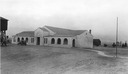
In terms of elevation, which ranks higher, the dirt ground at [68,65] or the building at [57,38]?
the building at [57,38]

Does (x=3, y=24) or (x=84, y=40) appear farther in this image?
(x=84, y=40)

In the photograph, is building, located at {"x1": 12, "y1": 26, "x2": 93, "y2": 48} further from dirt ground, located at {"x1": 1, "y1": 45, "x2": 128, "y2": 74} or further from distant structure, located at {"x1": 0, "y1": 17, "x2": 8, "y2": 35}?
dirt ground, located at {"x1": 1, "y1": 45, "x2": 128, "y2": 74}

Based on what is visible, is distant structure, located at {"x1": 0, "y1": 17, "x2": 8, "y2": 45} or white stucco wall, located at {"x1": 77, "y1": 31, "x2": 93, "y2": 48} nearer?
distant structure, located at {"x1": 0, "y1": 17, "x2": 8, "y2": 45}

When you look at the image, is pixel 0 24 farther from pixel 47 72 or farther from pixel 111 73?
pixel 111 73

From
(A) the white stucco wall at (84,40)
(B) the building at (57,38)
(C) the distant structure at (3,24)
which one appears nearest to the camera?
(C) the distant structure at (3,24)

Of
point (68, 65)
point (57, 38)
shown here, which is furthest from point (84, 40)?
point (68, 65)

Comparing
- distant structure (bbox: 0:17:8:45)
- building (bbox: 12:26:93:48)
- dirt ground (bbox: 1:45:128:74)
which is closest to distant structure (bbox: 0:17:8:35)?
distant structure (bbox: 0:17:8:45)

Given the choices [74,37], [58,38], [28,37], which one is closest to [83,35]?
[74,37]

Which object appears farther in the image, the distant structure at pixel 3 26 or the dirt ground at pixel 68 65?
the distant structure at pixel 3 26

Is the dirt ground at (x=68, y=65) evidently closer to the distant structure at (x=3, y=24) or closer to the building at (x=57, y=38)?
the distant structure at (x=3, y=24)

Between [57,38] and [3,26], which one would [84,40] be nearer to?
[57,38]

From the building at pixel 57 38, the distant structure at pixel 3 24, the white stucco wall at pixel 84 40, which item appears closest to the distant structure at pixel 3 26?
the distant structure at pixel 3 24

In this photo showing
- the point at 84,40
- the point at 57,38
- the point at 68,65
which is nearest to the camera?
the point at 68,65

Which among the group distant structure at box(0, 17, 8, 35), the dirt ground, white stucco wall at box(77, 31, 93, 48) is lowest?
the dirt ground
